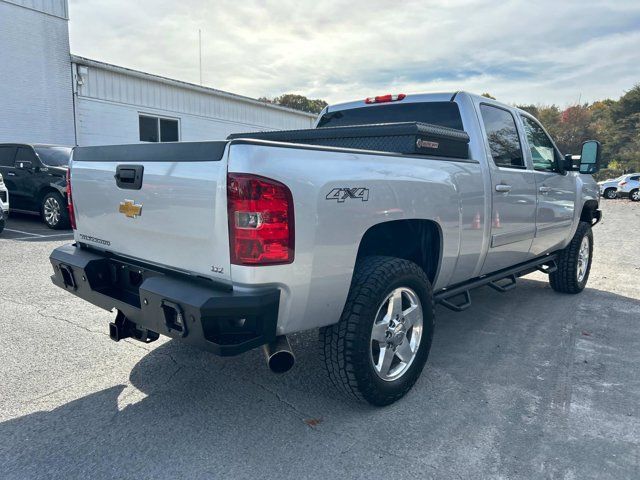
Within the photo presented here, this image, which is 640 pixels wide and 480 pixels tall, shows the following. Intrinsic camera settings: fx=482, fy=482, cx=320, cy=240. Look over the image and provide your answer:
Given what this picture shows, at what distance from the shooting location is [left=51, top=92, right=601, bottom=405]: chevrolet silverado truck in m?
2.24

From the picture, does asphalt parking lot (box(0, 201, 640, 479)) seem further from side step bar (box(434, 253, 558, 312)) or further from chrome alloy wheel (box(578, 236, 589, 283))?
chrome alloy wheel (box(578, 236, 589, 283))

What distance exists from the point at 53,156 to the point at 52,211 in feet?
4.28

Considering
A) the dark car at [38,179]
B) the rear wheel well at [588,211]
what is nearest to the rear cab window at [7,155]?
the dark car at [38,179]

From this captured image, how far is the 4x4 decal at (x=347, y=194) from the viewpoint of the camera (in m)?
2.43

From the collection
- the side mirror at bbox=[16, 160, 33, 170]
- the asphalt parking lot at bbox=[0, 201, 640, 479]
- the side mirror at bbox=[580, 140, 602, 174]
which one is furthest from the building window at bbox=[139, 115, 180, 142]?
the side mirror at bbox=[580, 140, 602, 174]

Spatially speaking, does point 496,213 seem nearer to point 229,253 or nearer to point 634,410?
point 634,410

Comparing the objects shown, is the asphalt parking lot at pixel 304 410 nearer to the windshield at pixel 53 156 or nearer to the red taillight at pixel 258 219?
the red taillight at pixel 258 219

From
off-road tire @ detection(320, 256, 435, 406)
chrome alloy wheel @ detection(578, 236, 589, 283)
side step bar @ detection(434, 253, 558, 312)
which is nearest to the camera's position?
off-road tire @ detection(320, 256, 435, 406)

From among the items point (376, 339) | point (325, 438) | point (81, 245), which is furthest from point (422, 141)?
point (81, 245)

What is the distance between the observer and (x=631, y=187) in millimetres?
26312

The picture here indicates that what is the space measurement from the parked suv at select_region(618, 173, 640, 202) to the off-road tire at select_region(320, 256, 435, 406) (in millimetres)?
28382

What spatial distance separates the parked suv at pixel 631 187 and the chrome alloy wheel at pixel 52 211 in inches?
1082

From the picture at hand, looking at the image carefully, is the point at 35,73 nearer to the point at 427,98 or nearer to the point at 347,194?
the point at 427,98

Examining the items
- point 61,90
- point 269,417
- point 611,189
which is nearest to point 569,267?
point 269,417
